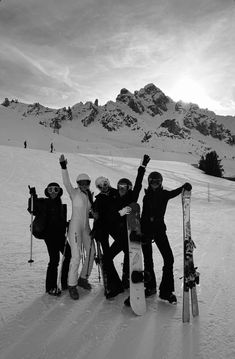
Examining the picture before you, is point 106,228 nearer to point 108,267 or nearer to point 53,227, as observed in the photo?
point 108,267

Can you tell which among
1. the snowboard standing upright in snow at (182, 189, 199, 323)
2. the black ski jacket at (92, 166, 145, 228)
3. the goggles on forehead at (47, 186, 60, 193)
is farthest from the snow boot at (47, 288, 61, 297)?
the snowboard standing upright in snow at (182, 189, 199, 323)

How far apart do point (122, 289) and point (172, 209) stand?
40.7 feet

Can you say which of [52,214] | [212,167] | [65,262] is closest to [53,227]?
[52,214]

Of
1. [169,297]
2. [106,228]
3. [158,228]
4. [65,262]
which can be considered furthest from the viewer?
[65,262]

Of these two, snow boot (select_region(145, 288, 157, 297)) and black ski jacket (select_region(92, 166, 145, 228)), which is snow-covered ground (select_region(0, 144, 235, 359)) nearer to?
snow boot (select_region(145, 288, 157, 297))

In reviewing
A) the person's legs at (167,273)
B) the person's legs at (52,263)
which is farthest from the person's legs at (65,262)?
the person's legs at (167,273)

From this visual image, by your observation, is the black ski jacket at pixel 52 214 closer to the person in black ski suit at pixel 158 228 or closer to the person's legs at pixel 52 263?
the person's legs at pixel 52 263

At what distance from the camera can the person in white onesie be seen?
17.5 ft

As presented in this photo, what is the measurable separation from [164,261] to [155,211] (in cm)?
81

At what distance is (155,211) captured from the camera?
530 centimetres

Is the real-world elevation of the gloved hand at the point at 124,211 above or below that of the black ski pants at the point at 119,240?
above

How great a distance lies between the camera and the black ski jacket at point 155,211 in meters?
5.27

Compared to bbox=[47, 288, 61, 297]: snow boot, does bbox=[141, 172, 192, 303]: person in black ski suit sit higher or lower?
higher

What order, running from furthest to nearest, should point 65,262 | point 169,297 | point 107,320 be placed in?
point 65,262 < point 169,297 < point 107,320
